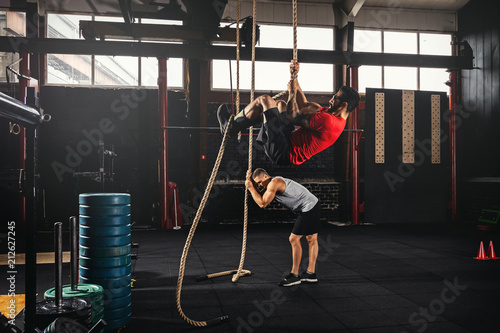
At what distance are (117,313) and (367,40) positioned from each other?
8559 mm

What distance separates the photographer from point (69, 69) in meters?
8.30

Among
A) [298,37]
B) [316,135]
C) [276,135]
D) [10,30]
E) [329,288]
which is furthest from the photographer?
[298,37]

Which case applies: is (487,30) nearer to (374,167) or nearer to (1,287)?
(374,167)

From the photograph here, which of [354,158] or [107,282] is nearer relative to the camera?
[107,282]

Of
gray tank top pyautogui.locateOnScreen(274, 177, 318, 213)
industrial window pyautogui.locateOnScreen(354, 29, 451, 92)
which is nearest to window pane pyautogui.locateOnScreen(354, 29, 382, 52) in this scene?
industrial window pyautogui.locateOnScreen(354, 29, 451, 92)

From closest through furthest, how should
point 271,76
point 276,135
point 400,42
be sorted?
point 276,135, point 271,76, point 400,42

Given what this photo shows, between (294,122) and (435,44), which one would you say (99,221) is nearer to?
(294,122)

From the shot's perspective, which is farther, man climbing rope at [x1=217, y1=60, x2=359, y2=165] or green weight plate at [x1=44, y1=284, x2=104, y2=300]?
man climbing rope at [x1=217, y1=60, x2=359, y2=165]

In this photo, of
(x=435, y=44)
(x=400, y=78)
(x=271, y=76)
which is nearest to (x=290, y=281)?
(x=271, y=76)

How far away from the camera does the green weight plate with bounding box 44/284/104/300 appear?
7.80 ft

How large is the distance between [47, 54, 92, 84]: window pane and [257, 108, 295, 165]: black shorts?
251 inches

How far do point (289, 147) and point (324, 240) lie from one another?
12.8 feet

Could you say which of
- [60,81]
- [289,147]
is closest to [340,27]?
[60,81]

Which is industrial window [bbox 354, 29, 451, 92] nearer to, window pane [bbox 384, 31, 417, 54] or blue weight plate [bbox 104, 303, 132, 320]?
window pane [bbox 384, 31, 417, 54]
